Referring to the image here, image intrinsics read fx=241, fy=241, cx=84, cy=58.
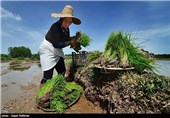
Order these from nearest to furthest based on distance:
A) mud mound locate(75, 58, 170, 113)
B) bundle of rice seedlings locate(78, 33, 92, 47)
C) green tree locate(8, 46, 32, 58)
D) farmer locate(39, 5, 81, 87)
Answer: mud mound locate(75, 58, 170, 113), farmer locate(39, 5, 81, 87), bundle of rice seedlings locate(78, 33, 92, 47), green tree locate(8, 46, 32, 58)

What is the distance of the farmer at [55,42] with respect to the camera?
12.4 ft

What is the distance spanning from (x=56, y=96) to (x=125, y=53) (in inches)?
44.4

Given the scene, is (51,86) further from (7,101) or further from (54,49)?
(7,101)

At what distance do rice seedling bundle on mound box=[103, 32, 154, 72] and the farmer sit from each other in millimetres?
650

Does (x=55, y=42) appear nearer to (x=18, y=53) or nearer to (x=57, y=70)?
(x=57, y=70)

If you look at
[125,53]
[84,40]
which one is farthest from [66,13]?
[125,53]

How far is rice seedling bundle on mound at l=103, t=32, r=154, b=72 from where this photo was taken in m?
3.21

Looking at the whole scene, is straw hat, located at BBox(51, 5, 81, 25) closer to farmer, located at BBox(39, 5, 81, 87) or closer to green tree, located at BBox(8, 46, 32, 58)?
farmer, located at BBox(39, 5, 81, 87)

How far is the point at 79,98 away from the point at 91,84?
289 millimetres

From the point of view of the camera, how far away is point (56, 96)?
338cm

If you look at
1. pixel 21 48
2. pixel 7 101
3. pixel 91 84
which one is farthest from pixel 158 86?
pixel 21 48

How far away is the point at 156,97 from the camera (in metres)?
2.69

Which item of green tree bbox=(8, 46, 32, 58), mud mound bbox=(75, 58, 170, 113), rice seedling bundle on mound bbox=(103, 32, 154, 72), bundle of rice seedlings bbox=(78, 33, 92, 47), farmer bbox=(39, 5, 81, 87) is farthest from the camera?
green tree bbox=(8, 46, 32, 58)

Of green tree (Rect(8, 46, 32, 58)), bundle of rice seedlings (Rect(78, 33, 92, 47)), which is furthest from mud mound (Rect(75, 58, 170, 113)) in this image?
green tree (Rect(8, 46, 32, 58))
